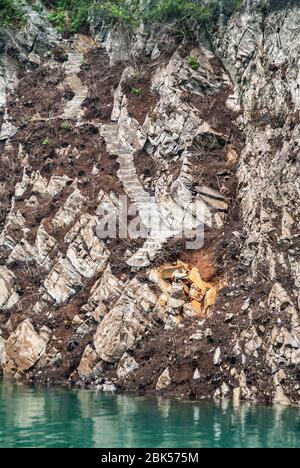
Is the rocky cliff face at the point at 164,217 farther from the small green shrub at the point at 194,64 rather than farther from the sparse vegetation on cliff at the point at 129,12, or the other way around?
the sparse vegetation on cliff at the point at 129,12

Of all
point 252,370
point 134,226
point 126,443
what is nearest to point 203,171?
point 134,226

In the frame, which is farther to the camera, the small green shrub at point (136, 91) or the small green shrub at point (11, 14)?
the small green shrub at point (11, 14)

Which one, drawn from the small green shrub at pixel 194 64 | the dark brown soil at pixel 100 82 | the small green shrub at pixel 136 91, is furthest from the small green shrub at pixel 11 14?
the small green shrub at pixel 194 64

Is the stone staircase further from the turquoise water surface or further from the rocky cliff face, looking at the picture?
the turquoise water surface

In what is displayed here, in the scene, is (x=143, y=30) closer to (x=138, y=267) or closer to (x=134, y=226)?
(x=134, y=226)

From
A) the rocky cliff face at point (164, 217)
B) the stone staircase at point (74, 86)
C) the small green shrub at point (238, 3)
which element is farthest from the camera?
the stone staircase at point (74, 86)

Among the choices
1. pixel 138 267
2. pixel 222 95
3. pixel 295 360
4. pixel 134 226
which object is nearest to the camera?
pixel 295 360

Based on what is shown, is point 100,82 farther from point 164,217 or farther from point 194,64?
point 164,217

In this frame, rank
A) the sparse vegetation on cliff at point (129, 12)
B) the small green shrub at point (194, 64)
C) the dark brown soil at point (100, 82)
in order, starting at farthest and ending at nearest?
the dark brown soil at point (100, 82) < the sparse vegetation on cliff at point (129, 12) < the small green shrub at point (194, 64)
